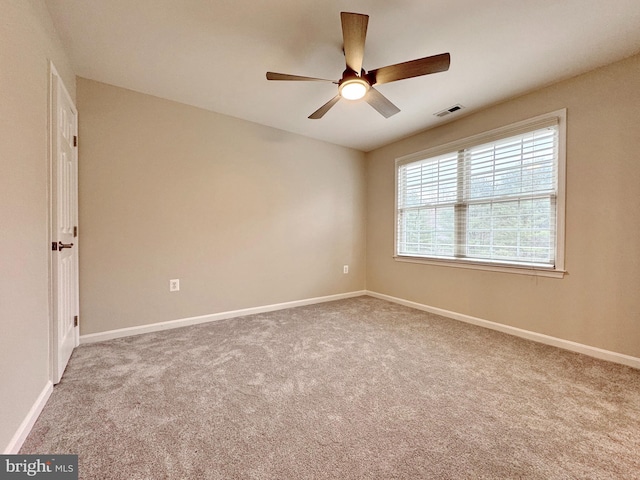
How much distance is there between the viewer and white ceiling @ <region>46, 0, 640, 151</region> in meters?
1.64

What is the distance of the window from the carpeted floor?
0.91 meters

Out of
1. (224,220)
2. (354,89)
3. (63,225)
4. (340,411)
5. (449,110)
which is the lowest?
(340,411)

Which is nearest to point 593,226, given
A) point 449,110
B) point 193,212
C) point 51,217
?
point 449,110

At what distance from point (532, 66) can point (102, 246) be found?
13.2 ft

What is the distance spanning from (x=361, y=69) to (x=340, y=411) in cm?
217

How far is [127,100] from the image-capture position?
2.54m

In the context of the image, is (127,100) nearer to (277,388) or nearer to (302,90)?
(302,90)

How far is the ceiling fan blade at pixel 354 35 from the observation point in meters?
1.41

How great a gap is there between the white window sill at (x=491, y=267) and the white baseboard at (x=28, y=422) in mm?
3613

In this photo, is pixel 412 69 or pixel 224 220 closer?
pixel 412 69

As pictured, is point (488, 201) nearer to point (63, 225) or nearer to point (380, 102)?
point (380, 102)

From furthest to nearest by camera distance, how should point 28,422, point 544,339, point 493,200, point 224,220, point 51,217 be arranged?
point 224,220 < point 493,200 < point 544,339 < point 51,217 < point 28,422

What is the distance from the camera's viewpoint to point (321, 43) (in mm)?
1925

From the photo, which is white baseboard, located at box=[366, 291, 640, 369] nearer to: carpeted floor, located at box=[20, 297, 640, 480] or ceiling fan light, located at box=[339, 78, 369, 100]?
carpeted floor, located at box=[20, 297, 640, 480]
